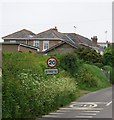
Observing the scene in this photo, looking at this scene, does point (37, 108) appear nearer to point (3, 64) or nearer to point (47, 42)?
point (3, 64)

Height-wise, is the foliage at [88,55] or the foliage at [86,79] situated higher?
the foliage at [88,55]

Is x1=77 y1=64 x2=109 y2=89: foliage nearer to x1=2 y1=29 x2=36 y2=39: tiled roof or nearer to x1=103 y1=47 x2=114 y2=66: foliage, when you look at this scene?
x1=103 y1=47 x2=114 y2=66: foliage

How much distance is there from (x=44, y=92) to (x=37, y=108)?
4.43 feet

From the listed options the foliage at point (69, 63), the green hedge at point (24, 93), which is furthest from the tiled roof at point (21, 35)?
the green hedge at point (24, 93)

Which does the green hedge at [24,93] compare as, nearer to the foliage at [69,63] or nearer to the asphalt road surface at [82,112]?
the asphalt road surface at [82,112]

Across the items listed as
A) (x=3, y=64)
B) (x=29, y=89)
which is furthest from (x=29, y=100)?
(x=3, y=64)

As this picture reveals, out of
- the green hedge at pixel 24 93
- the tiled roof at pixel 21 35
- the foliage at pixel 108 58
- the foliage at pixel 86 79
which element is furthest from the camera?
the tiled roof at pixel 21 35

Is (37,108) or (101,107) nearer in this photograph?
(37,108)

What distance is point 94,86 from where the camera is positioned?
1464 inches

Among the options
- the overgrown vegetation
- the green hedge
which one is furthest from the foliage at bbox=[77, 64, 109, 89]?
the green hedge

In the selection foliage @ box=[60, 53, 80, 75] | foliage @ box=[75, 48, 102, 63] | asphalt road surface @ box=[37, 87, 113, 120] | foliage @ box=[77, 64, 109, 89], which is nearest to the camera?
asphalt road surface @ box=[37, 87, 113, 120]

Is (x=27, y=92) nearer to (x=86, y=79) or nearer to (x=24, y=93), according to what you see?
(x=24, y=93)

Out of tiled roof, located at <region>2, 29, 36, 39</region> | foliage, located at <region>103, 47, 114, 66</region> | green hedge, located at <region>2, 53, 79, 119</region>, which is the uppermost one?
tiled roof, located at <region>2, 29, 36, 39</region>

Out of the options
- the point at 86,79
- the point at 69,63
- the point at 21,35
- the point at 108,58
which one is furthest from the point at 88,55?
the point at 21,35
